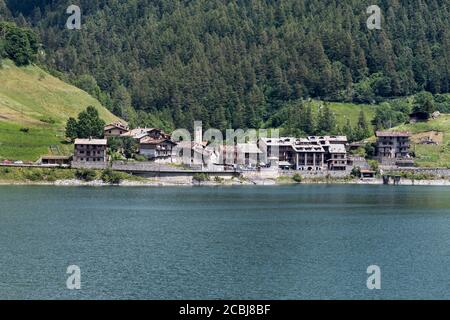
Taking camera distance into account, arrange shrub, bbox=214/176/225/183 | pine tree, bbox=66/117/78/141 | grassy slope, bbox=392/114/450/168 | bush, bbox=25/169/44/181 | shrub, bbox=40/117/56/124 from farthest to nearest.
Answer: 1. shrub, bbox=40/117/56/124
2. grassy slope, bbox=392/114/450/168
3. pine tree, bbox=66/117/78/141
4. shrub, bbox=214/176/225/183
5. bush, bbox=25/169/44/181

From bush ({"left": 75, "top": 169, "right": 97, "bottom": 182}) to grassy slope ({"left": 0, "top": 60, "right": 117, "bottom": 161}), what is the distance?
352 inches

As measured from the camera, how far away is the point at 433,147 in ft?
575

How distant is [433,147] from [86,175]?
71759 mm

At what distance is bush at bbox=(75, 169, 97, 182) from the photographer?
5758 inches

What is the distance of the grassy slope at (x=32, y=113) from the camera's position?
154000 mm

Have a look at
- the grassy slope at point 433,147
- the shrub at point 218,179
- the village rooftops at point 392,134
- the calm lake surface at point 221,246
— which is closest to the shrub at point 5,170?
the calm lake surface at point 221,246

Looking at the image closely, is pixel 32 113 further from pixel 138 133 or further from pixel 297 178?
pixel 297 178

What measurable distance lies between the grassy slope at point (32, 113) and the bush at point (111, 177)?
12354 millimetres

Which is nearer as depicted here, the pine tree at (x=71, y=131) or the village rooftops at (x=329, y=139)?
the pine tree at (x=71, y=131)

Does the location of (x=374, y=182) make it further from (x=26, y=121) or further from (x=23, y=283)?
(x=23, y=283)

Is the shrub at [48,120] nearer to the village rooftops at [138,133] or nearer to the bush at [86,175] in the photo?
the village rooftops at [138,133]

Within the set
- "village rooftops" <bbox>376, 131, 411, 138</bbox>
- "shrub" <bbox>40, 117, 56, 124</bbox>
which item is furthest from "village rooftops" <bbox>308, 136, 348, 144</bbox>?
"shrub" <bbox>40, 117, 56, 124</bbox>

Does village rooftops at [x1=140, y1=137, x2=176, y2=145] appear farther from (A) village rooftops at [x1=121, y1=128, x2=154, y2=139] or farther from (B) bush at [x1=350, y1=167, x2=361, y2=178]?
(B) bush at [x1=350, y1=167, x2=361, y2=178]
